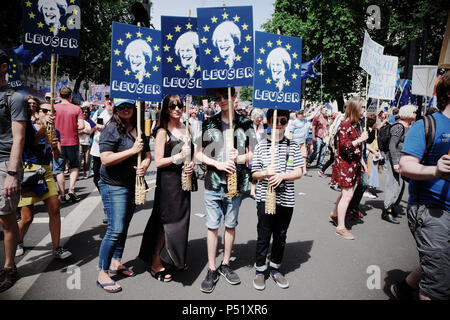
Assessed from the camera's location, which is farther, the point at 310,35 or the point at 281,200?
the point at 310,35

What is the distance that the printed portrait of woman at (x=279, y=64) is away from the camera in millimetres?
3127

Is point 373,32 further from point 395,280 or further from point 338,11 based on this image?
point 395,280

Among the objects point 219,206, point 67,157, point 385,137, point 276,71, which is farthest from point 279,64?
point 67,157

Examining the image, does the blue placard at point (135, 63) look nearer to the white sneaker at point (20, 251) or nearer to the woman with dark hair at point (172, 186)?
the woman with dark hair at point (172, 186)

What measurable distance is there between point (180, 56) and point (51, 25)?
5.58 ft

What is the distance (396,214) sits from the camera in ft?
18.6

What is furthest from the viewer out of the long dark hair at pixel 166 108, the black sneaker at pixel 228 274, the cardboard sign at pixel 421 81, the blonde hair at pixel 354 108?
the cardboard sign at pixel 421 81

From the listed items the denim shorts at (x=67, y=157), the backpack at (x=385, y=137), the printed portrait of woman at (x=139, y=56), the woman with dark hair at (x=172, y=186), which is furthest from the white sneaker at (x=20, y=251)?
the backpack at (x=385, y=137)

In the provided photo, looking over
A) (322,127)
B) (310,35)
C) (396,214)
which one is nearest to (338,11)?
(310,35)

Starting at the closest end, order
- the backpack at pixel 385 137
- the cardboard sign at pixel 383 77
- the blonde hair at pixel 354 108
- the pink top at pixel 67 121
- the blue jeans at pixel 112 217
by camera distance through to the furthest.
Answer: the blue jeans at pixel 112 217
the blonde hair at pixel 354 108
the backpack at pixel 385 137
the pink top at pixel 67 121
the cardboard sign at pixel 383 77

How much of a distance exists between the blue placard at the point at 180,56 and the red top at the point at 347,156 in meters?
2.62

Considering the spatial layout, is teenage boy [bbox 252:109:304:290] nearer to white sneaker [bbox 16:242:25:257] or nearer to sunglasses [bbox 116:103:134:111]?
sunglasses [bbox 116:103:134:111]
